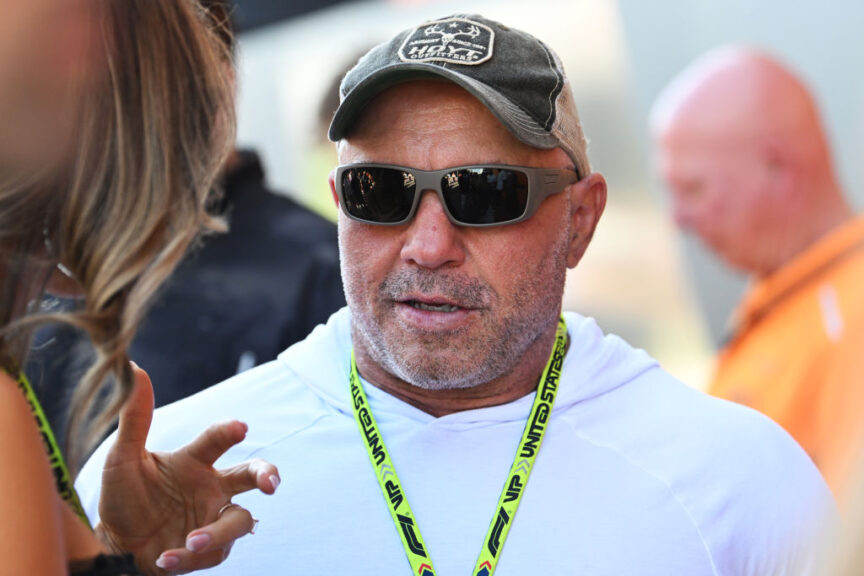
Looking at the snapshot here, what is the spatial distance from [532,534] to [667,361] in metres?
4.60

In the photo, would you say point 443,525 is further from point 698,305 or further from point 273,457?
point 698,305

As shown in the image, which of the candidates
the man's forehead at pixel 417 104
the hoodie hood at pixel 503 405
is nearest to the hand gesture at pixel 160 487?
the hoodie hood at pixel 503 405

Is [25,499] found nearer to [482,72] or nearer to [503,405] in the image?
[503,405]

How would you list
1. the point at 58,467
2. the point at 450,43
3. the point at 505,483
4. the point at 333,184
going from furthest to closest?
the point at 333,184
the point at 450,43
the point at 505,483
the point at 58,467

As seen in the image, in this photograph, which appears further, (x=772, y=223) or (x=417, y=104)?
(x=772, y=223)

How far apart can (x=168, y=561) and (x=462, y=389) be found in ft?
2.22

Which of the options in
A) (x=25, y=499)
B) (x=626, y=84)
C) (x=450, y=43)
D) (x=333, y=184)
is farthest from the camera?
(x=626, y=84)

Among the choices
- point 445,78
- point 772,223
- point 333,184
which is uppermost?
point 445,78

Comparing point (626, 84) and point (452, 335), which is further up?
point (452, 335)

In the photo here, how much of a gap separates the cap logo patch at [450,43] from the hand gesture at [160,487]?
74cm

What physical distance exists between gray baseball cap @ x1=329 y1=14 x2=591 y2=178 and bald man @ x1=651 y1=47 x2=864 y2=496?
1.52m

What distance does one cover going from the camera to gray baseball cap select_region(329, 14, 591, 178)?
5.93 ft

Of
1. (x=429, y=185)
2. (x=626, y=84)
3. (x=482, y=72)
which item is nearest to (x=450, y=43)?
(x=482, y=72)

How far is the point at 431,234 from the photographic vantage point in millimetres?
1799
